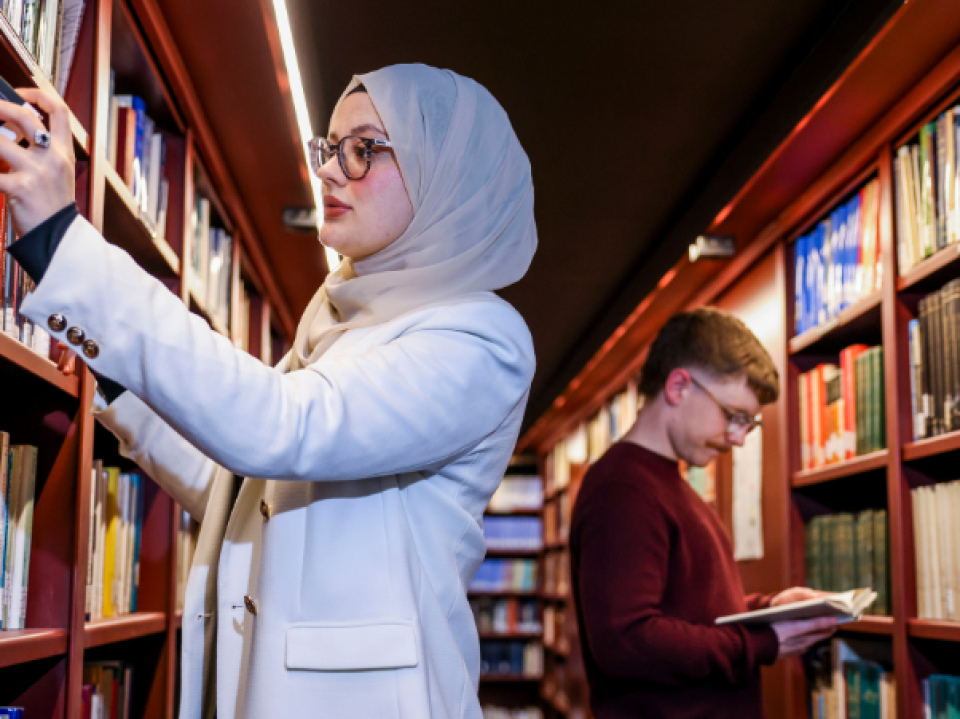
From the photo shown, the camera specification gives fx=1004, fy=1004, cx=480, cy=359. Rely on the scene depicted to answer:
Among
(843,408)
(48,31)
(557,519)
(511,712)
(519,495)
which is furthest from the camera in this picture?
(519,495)

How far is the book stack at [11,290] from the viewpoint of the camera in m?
1.41

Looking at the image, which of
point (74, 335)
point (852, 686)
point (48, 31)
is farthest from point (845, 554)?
point (74, 335)

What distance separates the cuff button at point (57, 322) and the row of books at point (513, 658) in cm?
869

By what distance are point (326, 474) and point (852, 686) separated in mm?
2196

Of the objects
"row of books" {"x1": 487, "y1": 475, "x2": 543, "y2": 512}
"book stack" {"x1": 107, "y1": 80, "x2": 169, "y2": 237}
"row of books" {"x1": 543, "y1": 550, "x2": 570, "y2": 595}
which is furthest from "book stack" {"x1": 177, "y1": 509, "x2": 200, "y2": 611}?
"row of books" {"x1": 487, "y1": 475, "x2": 543, "y2": 512}

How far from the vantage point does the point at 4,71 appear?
1.45 meters

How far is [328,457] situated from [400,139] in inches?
16.1

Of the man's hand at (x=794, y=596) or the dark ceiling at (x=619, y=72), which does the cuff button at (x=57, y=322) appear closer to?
the dark ceiling at (x=619, y=72)

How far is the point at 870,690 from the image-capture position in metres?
2.52

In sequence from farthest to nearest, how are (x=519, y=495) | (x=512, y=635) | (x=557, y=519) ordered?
1. (x=519, y=495)
2. (x=512, y=635)
3. (x=557, y=519)

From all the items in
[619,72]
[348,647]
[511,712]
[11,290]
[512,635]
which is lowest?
[511,712]

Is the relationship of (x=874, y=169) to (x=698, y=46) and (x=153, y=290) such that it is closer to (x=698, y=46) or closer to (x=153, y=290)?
(x=698, y=46)

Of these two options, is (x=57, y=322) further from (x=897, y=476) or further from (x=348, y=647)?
(x=897, y=476)

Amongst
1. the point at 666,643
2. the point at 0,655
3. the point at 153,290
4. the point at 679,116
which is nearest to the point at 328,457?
the point at 153,290
